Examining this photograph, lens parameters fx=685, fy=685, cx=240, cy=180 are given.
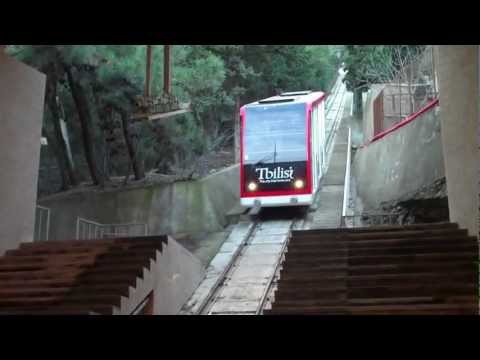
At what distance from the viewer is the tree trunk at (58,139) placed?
1492cm

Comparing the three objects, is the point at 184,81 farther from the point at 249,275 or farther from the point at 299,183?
the point at 249,275

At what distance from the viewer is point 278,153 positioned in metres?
12.5

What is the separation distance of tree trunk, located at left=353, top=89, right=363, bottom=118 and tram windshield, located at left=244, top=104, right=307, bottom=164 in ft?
31.9

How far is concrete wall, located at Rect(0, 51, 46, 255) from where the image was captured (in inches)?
370

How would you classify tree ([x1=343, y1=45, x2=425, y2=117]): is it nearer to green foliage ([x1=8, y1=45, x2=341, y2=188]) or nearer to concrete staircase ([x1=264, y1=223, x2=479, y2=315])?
green foliage ([x1=8, y1=45, x2=341, y2=188])

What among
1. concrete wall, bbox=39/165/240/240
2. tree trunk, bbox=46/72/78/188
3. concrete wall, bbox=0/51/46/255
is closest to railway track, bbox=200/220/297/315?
concrete wall, bbox=39/165/240/240

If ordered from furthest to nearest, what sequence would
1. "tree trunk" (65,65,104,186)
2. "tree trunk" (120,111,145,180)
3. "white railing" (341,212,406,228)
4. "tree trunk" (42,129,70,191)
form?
"tree trunk" (42,129,70,191)
"tree trunk" (120,111,145,180)
"tree trunk" (65,65,104,186)
"white railing" (341,212,406,228)
